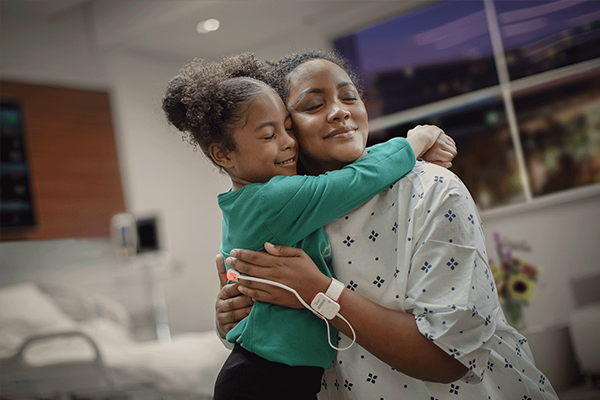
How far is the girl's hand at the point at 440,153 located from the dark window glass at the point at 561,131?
854 millimetres

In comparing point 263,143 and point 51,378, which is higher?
point 263,143

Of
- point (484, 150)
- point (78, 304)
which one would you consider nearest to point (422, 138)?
point (484, 150)

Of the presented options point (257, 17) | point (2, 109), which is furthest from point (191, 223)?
point (257, 17)

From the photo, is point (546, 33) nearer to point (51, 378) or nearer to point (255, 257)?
point (255, 257)

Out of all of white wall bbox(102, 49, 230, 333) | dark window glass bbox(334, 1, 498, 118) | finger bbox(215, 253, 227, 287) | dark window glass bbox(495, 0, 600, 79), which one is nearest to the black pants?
finger bbox(215, 253, 227, 287)

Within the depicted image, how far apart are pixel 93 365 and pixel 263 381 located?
63.2 inches

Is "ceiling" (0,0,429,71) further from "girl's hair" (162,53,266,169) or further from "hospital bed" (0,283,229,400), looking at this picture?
"hospital bed" (0,283,229,400)

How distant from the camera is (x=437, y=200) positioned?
75 centimetres

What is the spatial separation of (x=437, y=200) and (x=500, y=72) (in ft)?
3.78

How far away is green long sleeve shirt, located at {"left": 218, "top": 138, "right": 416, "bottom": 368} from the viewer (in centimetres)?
75

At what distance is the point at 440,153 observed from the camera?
36.3 inches

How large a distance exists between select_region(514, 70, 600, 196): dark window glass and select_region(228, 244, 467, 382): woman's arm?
1119 millimetres

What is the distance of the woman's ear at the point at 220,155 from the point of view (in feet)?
2.89

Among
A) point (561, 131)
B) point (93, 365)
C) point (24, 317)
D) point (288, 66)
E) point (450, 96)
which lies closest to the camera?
point (288, 66)
